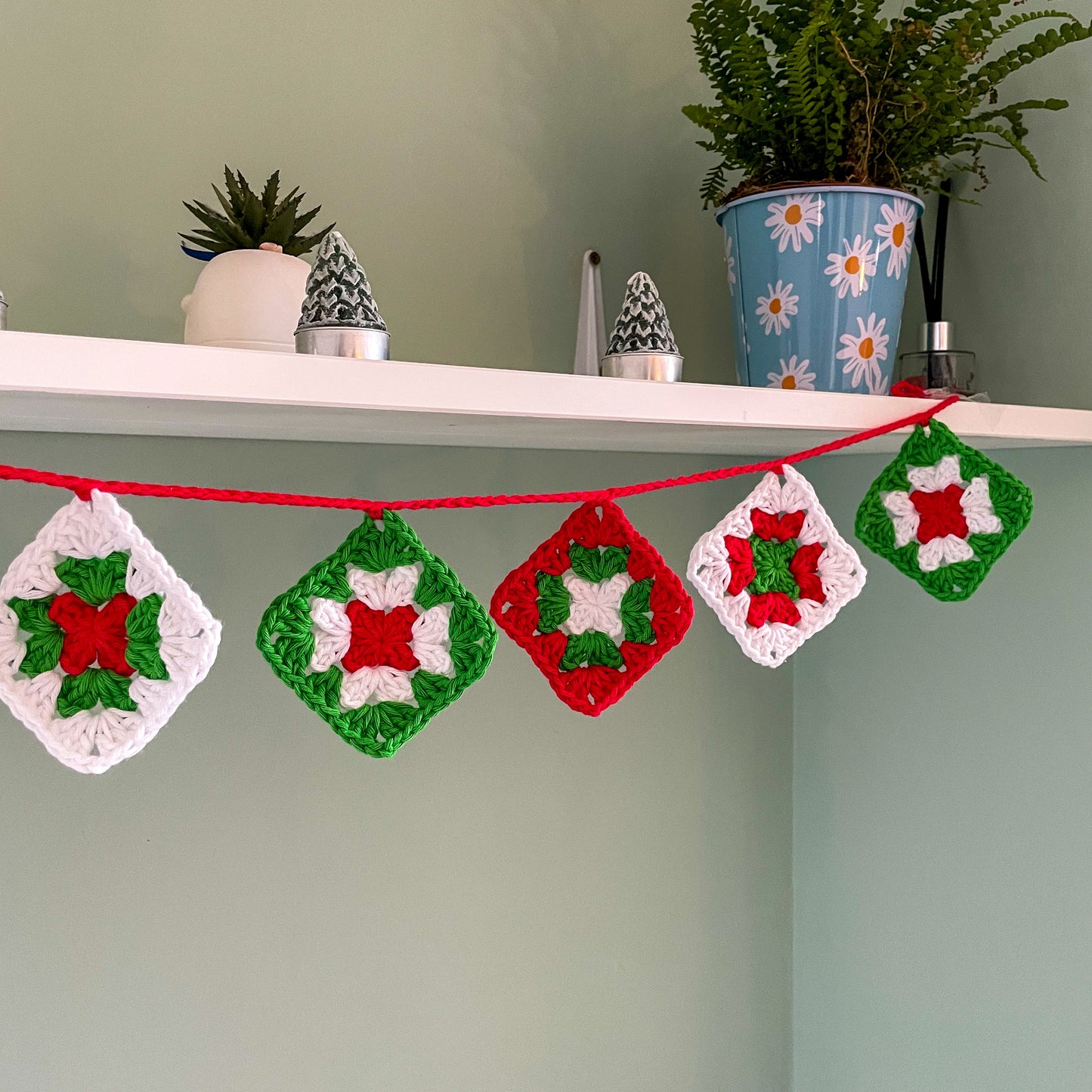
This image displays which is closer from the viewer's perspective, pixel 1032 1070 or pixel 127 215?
pixel 127 215

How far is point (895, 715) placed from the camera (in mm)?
1107

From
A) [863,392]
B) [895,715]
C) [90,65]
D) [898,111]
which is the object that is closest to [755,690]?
[895,715]

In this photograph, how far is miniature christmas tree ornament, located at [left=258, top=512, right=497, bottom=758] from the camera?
0.60 m

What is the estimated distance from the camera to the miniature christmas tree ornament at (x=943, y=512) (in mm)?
763

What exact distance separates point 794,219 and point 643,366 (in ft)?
0.74

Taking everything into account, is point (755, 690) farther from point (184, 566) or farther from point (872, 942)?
point (184, 566)

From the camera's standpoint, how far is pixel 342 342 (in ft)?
1.98

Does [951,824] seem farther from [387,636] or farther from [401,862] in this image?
[387,636]

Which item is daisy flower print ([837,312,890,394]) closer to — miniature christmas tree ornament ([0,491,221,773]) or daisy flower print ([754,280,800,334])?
daisy flower print ([754,280,800,334])

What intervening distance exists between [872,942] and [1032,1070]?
20 cm

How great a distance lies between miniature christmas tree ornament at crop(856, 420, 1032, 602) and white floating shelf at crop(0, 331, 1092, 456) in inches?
1.4

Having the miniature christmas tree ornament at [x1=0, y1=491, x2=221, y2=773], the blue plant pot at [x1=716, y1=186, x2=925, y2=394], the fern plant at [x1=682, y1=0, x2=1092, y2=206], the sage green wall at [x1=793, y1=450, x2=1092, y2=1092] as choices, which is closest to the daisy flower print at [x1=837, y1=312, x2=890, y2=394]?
the blue plant pot at [x1=716, y1=186, x2=925, y2=394]

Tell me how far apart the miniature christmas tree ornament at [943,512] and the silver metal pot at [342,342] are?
39 centimetres

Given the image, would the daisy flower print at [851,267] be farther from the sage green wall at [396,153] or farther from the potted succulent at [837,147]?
the sage green wall at [396,153]
